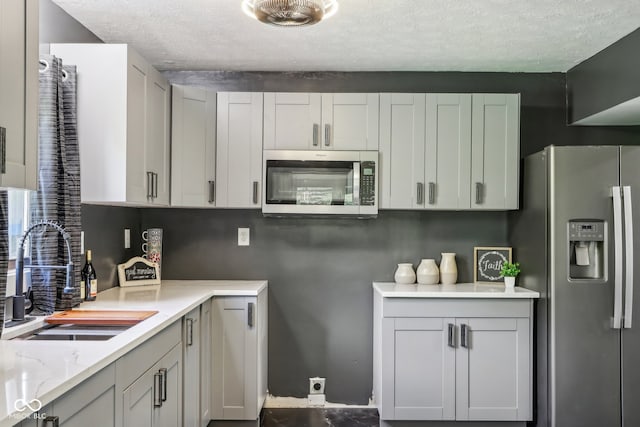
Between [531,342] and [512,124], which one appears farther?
[512,124]

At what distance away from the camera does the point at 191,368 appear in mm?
2465

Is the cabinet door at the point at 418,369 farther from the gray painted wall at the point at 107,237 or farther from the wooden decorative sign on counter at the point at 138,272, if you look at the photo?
the gray painted wall at the point at 107,237

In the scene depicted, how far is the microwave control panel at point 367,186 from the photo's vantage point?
10.0ft

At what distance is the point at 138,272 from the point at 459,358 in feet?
6.80

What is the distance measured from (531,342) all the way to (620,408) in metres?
0.55

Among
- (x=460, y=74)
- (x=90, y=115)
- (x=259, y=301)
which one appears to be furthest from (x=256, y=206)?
(x=460, y=74)

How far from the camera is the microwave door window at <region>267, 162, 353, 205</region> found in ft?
10.1

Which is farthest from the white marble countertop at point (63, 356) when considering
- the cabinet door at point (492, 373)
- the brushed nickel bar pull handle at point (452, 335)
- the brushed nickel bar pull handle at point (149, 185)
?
the cabinet door at point (492, 373)

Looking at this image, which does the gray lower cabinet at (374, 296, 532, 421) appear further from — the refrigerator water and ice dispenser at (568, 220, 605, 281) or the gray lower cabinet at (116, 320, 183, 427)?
the gray lower cabinet at (116, 320, 183, 427)

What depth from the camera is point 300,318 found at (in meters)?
3.39

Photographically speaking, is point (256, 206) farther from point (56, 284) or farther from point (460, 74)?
point (460, 74)

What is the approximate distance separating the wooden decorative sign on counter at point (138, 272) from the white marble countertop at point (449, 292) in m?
1.46

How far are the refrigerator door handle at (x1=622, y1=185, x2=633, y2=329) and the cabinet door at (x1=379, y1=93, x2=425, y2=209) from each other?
1121 mm

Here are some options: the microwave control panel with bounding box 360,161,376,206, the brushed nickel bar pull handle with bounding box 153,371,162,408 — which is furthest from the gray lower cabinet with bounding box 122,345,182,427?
the microwave control panel with bounding box 360,161,376,206
